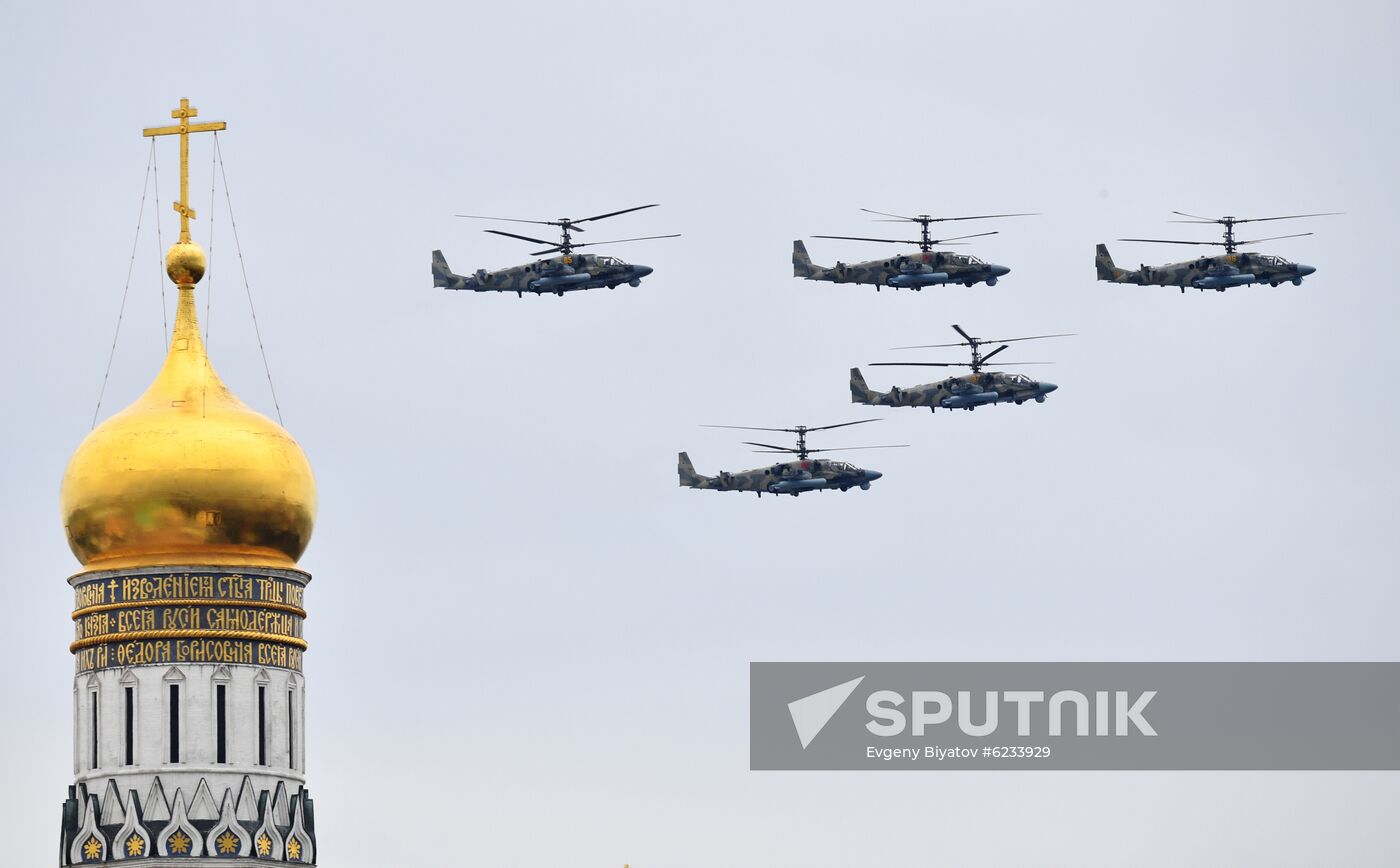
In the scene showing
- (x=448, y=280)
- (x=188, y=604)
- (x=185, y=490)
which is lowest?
(x=188, y=604)

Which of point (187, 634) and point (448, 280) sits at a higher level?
point (448, 280)

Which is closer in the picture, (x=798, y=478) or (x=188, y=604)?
(x=188, y=604)

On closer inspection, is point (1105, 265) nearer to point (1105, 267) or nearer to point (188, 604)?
point (1105, 267)

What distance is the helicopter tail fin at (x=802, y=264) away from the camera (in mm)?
129000

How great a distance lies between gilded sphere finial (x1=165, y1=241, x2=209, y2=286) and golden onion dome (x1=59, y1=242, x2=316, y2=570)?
13.5 feet

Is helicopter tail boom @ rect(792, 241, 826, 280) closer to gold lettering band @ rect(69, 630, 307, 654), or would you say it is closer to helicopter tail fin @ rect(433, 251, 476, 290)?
helicopter tail fin @ rect(433, 251, 476, 290)

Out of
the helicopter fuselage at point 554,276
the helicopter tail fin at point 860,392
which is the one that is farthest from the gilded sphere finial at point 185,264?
the helicopter tail fin at point 860,392

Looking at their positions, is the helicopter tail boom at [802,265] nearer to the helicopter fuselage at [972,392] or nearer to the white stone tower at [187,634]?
the helicopter fuselage at [972,392]

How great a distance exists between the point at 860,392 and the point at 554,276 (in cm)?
1269

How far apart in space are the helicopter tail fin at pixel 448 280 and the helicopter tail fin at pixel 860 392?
14.1 m

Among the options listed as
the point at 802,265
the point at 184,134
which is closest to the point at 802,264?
the point at 802,265

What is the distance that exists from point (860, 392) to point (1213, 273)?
12866 millimetres

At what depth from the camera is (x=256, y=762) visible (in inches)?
4070

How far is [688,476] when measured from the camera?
130m
